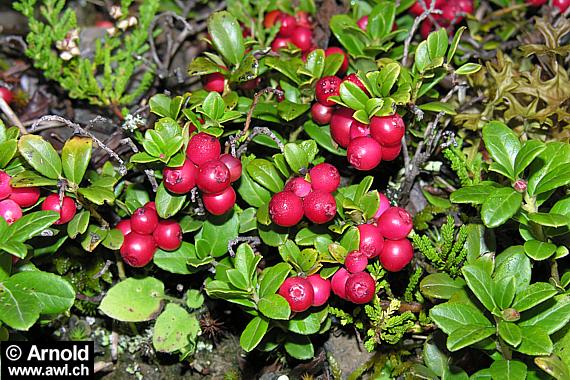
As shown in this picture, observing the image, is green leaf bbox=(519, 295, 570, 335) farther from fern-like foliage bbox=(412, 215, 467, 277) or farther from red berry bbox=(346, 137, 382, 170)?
red berry bbox=(346, 137, 382, 170)

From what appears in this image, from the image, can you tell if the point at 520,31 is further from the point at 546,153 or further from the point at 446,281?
the point at 446,281

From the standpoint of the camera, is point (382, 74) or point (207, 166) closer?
point (207, 166)

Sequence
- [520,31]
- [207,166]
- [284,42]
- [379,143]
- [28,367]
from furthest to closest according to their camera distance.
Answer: [520,31]
[284,42]
[28,367]
[379,143]
[207,166]

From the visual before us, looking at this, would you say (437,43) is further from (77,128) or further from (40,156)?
(40,156)

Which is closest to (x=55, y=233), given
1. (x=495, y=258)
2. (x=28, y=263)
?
(x=28, y=263)

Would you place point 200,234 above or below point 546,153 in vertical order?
below

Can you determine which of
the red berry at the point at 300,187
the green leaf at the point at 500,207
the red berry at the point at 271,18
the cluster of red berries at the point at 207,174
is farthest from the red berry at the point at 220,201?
the red berry at the point at 271,18

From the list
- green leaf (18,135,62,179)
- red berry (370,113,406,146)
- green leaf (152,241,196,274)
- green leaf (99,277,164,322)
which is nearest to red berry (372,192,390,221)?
red berry (370,113,406,146)
